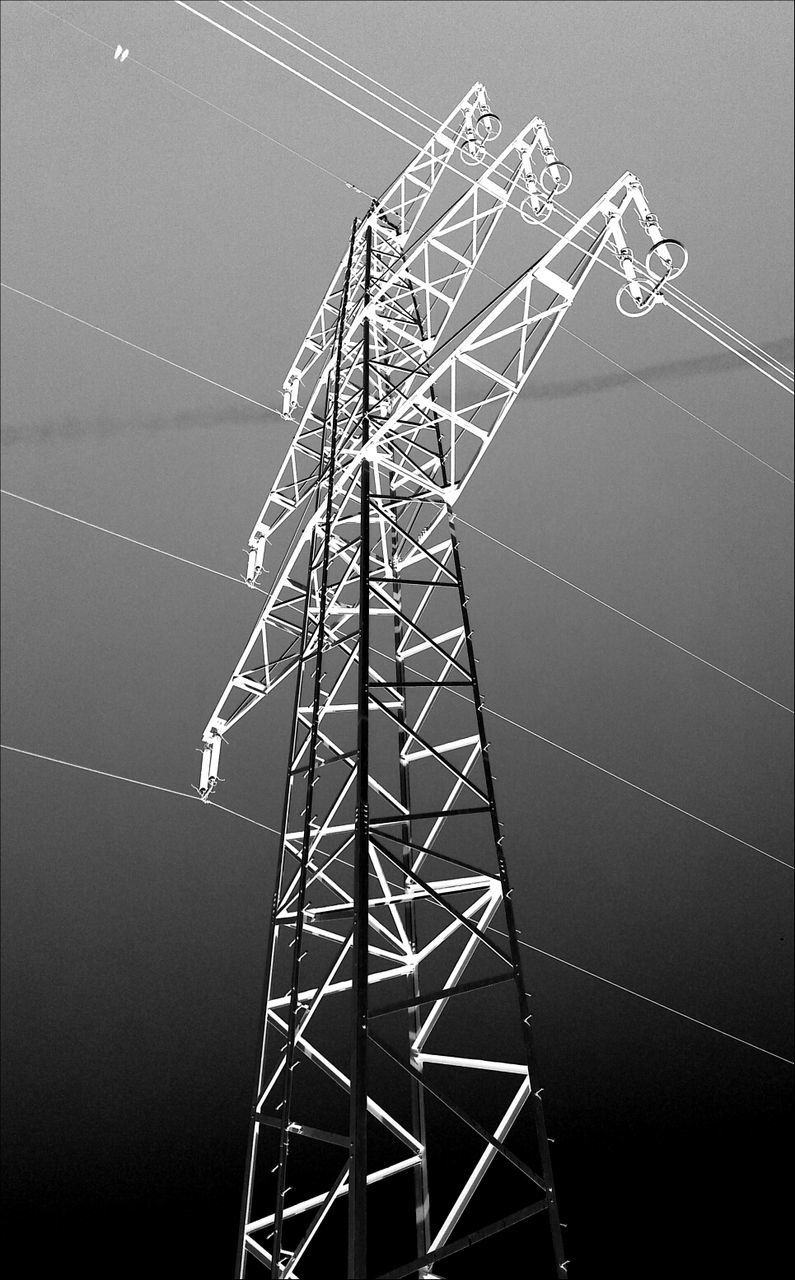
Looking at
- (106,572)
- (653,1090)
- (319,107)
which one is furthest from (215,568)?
(653,1090)

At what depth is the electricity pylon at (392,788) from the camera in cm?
636

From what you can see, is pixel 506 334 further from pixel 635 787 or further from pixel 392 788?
pixel 635 787

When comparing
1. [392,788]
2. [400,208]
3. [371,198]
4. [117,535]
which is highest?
[371,198]

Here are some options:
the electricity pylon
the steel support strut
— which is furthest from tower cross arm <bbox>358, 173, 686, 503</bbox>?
the steel support strut

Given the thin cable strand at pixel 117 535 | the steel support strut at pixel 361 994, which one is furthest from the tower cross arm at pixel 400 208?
the steel support strut at pixel 361 994

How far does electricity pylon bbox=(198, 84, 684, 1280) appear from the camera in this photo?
6359mm

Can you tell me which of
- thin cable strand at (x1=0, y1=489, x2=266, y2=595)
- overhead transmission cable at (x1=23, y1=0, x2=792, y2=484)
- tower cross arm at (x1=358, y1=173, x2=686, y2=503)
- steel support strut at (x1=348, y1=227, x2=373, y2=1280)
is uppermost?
overhead transmission cable at (x1=23, y1=0, x2=792, y2=484)

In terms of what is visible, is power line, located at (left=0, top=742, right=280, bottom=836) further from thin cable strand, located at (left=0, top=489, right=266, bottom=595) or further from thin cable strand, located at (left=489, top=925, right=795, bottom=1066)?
thin cable strand, located at (left=489, top=925, right=795, bottom=1066)

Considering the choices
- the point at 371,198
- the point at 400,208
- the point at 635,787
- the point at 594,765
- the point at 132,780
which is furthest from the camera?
the point at 635,787

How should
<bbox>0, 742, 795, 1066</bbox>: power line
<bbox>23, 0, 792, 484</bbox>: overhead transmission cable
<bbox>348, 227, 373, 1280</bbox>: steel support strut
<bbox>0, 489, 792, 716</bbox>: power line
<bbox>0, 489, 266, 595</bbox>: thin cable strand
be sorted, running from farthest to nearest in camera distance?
<bbox>23, 0, 792, 484</bbox>: overhead transmission cable
<bbox>0, 489, 792, 716</bbox>: power line
<bbox>0, 489, 266, 595</bbox>: thin cable strand
<bbox>0, 742, 795, 1066</bbox>: power line
<bbox>348, 227, 373, 1280</bbox>: steel support strut

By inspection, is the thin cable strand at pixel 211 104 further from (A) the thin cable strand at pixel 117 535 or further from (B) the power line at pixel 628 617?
(A) the thin cable strand at pixel 117 535

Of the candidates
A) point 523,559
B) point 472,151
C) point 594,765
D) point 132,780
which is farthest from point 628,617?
point 472,151

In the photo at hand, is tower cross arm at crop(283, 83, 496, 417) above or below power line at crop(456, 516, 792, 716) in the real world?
above

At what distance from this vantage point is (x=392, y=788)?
52.9 feet
